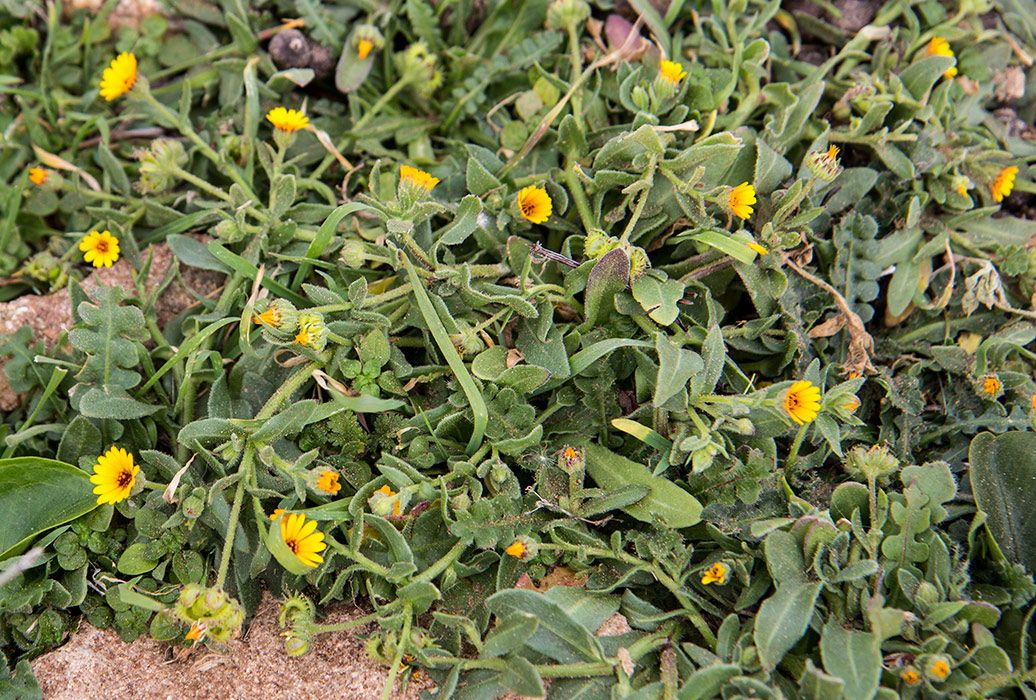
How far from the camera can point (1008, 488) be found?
237 centimetres

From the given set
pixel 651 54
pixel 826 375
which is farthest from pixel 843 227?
pixel 651 54

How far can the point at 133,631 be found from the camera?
2.32 metres

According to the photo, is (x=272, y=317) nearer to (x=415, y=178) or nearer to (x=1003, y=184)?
(x=415, y=178)

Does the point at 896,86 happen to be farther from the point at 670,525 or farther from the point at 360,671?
the point at 360,671

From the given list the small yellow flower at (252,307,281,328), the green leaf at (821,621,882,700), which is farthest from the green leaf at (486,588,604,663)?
the small yellow flower at (252,307,281,328)

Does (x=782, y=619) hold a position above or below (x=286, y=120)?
below

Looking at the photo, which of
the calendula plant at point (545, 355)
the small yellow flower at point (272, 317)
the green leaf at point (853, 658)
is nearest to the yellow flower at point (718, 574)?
the calendula plant at point (545, 355)

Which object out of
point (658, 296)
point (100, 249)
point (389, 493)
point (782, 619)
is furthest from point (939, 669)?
point (100, 249)

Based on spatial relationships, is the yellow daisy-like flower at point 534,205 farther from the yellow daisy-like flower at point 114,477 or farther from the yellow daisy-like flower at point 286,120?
the yellow daisy-like flower at point 114,477

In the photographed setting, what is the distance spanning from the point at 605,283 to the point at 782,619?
1.11m

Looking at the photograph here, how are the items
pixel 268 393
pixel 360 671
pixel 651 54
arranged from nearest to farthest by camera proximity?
pixel 360 671 < pixel 268 393 < pixel 651 54

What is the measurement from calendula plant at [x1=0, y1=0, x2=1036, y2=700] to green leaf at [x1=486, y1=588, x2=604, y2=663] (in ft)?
0.04

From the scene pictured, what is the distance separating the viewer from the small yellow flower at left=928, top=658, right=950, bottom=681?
6.36ft

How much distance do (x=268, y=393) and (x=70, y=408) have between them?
768mm
